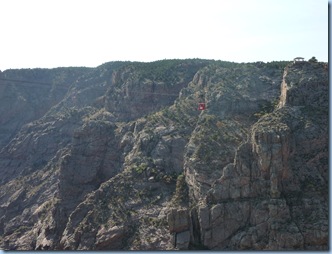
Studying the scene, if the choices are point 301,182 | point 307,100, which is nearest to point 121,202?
point 301,182

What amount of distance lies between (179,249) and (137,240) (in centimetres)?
751

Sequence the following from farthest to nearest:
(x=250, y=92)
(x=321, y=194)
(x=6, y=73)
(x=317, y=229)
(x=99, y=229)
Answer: (x=6, y=73) < (x=250, y=92) < (x=99, y=229) < (x=321, y=194) < (x=317, y=229)

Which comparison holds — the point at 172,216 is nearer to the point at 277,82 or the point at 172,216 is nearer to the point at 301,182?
the point at 301,182

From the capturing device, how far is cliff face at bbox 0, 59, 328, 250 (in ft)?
237

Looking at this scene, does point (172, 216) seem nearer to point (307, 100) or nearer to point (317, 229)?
point (317, 229)

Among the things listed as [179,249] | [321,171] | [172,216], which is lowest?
[179,249]

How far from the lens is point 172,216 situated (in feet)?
242

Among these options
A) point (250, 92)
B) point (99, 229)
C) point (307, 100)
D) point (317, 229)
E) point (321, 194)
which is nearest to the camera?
point (317, 229)

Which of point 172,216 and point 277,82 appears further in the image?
point 277,82

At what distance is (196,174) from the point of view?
80.2 meters

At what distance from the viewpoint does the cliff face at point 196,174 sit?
7238cm

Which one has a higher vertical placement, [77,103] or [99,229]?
[77,103]

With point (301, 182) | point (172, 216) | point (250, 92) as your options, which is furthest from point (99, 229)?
point (250, 92)

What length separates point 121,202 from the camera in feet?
273
